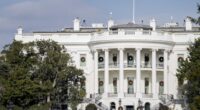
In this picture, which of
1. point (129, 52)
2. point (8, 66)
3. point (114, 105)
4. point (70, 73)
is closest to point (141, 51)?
point (129, 52)

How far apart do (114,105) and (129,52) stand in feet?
26.6

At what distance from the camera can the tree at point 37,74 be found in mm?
86750

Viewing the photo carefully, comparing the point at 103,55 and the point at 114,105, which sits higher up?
the point at 103,55

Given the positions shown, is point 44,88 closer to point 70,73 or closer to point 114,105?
point 70,73

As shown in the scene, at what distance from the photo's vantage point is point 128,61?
106 m

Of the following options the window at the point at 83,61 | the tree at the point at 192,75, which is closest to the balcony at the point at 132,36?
the window at the point at 83,61

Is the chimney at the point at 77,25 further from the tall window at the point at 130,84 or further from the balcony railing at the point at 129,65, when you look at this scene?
the tall window at the point at 130,84

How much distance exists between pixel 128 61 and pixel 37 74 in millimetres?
19982

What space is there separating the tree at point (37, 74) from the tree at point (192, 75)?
13.3 m

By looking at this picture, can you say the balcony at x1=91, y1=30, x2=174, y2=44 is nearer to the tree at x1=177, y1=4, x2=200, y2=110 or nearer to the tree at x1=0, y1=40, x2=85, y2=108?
the tree at x1=177, y1=4, x2=200, y2=110

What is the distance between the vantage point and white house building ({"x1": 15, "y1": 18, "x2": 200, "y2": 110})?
104m

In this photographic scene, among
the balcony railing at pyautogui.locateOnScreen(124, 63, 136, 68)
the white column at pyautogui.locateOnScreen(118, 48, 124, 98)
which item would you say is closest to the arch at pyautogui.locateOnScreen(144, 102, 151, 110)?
the white column at pyautogui.locateOnScreen(118, 48, 124, 98)

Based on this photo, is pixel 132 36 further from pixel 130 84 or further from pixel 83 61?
pixel 83 61

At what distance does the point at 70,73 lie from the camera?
91.8 m
